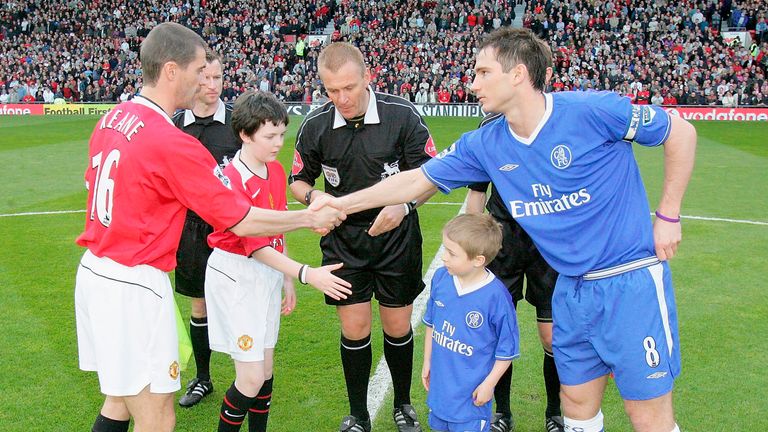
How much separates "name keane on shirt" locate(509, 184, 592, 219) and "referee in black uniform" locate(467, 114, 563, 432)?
3.47 feet

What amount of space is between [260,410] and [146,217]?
62.6 inches

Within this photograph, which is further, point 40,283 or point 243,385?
point 40,283

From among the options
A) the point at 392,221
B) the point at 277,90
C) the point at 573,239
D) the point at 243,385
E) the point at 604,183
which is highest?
the point at 604,183

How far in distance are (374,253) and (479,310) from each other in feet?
3.36

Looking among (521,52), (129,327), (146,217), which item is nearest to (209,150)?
(146,217)

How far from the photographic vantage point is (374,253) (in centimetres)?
468

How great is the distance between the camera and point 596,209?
3.34 meters

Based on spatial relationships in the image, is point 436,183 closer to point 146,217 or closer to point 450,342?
point 450,342

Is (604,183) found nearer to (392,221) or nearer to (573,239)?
(573,239)

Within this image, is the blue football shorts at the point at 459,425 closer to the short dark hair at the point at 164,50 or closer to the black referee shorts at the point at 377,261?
the black referee shorts at the point at 377,261

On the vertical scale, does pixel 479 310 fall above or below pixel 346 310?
above

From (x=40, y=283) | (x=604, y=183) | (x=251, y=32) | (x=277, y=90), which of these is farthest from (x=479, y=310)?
(x=251, y=32)

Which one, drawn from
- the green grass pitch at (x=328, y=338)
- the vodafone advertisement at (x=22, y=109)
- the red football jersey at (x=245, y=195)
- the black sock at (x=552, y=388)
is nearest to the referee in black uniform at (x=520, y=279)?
the black sock at (x=552, y=388)

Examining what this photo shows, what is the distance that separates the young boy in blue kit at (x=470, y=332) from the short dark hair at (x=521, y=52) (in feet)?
2.92
